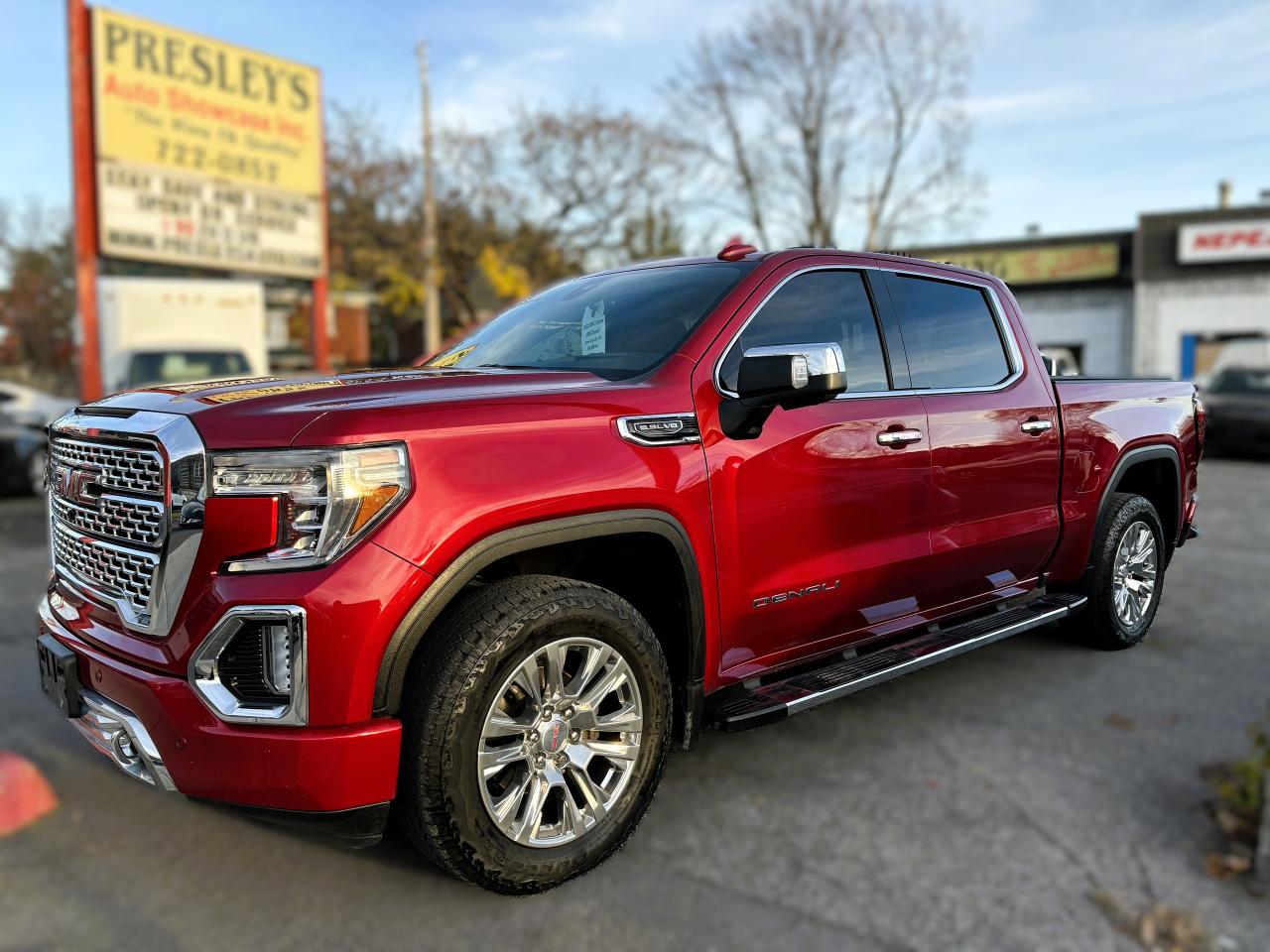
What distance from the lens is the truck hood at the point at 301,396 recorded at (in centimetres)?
238

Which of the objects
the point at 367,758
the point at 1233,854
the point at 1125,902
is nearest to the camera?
the point at 367,758

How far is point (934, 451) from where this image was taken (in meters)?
3.75

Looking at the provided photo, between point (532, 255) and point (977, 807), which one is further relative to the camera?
point (532, 255)

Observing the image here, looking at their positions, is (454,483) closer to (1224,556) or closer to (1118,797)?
(1118,797)

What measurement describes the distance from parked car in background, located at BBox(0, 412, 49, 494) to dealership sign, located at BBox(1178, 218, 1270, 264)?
2939 cm

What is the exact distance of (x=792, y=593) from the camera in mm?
3254

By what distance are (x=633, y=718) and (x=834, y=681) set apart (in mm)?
799

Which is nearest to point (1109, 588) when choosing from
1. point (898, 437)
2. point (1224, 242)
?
point (898, 437)

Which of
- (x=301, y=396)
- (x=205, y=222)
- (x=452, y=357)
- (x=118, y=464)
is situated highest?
(x=205, y=222)

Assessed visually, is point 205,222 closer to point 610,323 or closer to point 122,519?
point 610,323

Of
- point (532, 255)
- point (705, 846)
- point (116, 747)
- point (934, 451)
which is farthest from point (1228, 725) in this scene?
point (532, 255)

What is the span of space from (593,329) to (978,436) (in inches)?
64.7


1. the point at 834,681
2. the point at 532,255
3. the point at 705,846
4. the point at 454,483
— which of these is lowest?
the point at 705,846

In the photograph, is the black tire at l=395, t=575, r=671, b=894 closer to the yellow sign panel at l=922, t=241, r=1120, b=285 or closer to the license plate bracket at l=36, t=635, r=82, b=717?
the license plate bracket at l=36, t=635, r=82, b=717
